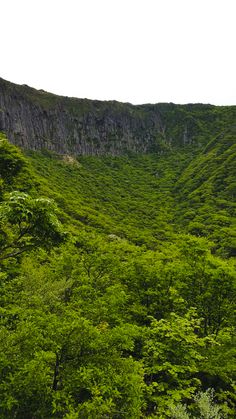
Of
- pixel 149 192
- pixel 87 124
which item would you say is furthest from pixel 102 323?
pixel 87 124

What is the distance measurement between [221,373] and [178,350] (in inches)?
169

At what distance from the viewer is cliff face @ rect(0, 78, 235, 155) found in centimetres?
13938

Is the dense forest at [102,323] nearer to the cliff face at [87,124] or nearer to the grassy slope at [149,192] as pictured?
the grassy slope at [149,192]

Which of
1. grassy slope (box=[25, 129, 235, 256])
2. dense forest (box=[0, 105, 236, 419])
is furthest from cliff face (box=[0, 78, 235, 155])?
dense forest (box=[0, 105, 236, 419])

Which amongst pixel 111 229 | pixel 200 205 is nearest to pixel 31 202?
pixel 111 229

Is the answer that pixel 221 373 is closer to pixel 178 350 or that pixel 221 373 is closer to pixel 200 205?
pixel 178 350

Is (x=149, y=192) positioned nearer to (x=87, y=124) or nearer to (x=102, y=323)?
(x=87, y=124)

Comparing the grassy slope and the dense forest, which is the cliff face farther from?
the dense forest

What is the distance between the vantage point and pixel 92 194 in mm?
120562

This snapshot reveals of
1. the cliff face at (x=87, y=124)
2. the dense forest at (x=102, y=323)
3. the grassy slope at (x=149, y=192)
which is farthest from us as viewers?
the cliff face at (x=87, y=124)

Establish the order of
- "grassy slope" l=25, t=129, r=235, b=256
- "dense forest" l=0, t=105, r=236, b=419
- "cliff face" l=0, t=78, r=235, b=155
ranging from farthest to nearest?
"cliff face" l=0, t=78, r=235, b=155 → "grassy slope" l=25, t=129, r=235, b=256 → "dense forest" l=0, t=105, r=236, b=419

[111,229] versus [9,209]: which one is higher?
[9,209]

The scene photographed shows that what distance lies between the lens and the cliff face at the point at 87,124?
139375 millimetres

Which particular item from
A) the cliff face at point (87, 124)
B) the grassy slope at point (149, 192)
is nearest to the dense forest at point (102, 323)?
the grassy slope at point (149, 192)
